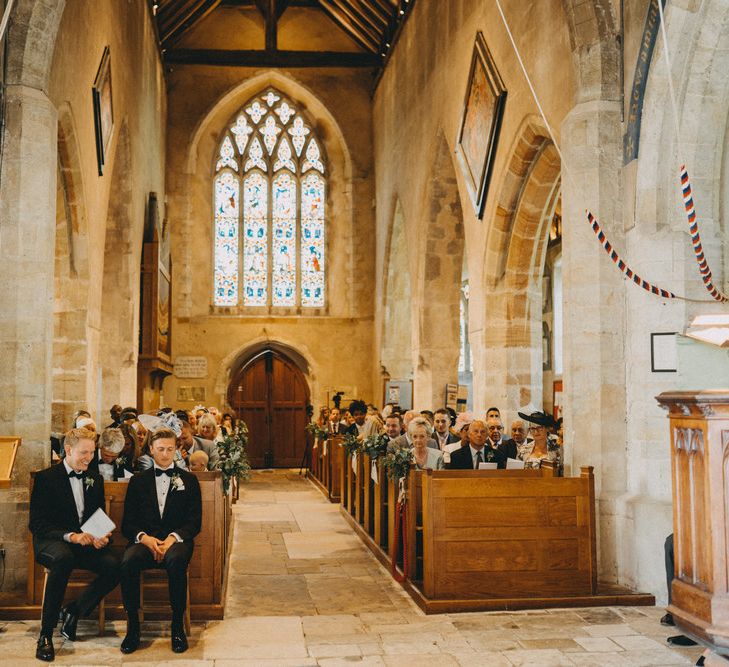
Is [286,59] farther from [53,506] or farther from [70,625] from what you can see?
[70,625]

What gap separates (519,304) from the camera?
10.1 m

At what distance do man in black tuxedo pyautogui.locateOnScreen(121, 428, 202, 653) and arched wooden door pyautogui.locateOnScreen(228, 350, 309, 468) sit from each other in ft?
40.2

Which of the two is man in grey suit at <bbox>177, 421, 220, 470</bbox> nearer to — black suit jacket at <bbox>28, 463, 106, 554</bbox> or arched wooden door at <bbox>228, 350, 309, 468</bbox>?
black suit jacket at <bbox>28, 463, 106, 554</bbox>

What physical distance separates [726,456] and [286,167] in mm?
14647

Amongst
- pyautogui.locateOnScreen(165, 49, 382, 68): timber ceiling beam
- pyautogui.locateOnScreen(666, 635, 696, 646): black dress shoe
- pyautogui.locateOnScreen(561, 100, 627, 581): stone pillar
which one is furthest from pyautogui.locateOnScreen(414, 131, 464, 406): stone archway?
pyautogui.locateOnScreen(666, 635, 696, 646): black dress shoe

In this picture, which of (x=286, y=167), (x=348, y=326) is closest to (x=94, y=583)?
(x=348, y=326)

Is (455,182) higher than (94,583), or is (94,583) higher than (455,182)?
(455,182)

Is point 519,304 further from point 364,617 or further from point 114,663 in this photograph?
point 114,663

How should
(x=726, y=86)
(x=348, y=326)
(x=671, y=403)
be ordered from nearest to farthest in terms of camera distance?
(x=671, y=403) → (x=726, y=86) → (x=348, y=326)

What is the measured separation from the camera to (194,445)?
732cm

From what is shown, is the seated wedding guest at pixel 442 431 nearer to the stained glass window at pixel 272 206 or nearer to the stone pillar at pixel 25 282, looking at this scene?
the stone pillar at pixel 25 282

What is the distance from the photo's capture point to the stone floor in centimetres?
439

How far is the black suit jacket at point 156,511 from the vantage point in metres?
4.91

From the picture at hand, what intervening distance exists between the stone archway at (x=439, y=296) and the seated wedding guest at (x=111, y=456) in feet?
23.5
